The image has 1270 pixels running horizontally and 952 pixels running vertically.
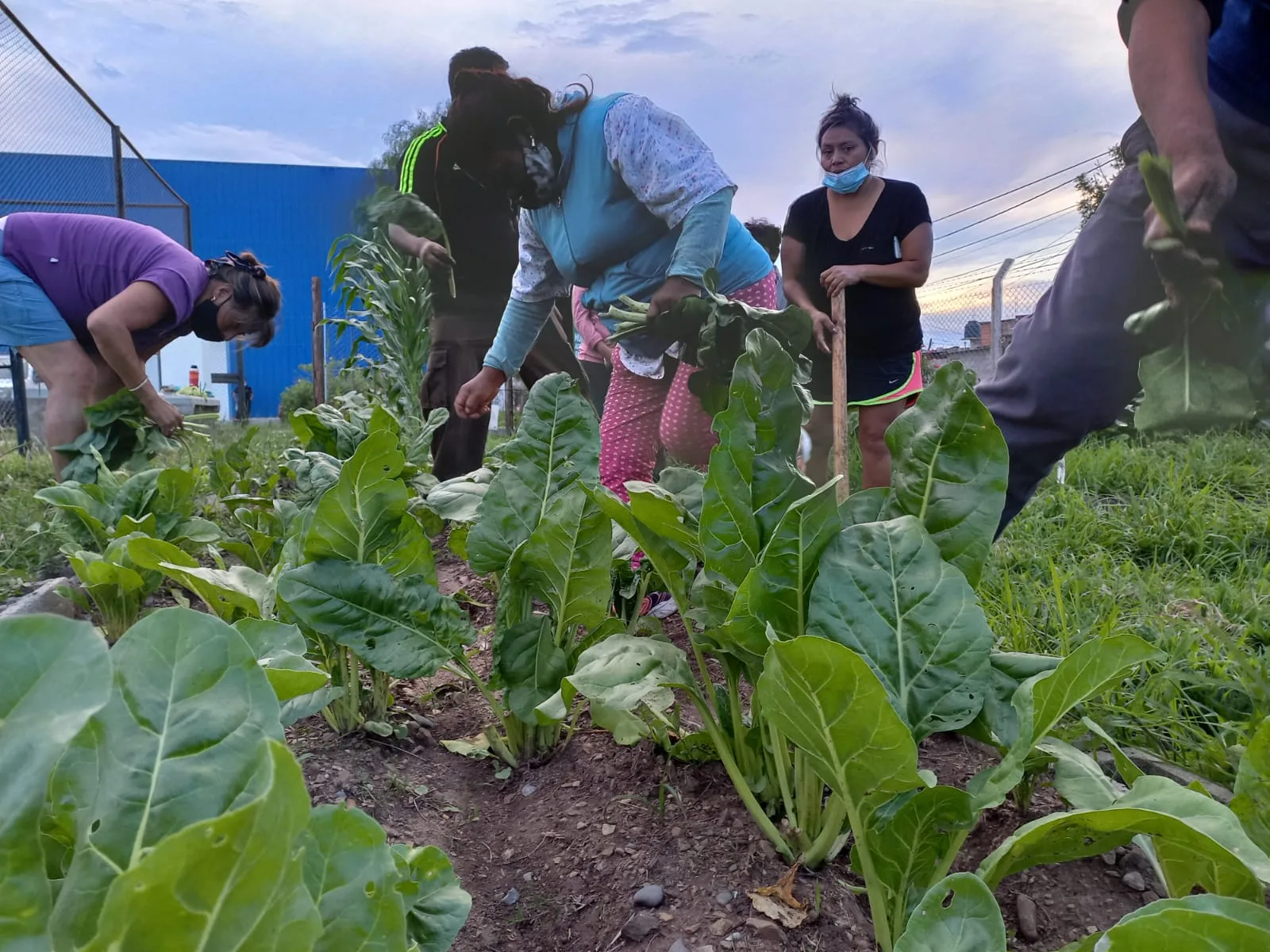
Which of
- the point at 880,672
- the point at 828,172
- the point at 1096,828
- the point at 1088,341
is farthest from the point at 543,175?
the point at 1096,828

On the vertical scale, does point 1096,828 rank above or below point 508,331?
below

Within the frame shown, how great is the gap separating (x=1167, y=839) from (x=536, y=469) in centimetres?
95

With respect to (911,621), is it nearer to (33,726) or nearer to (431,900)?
(431,900)

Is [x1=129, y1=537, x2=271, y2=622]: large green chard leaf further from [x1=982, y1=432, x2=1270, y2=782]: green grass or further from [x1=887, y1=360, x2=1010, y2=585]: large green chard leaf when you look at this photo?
[x1=982, y1=432, x2=1270, y2=782]: green grass

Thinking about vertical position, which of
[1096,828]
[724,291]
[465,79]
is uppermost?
[465,79]

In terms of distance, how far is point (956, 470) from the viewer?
3.13 ft

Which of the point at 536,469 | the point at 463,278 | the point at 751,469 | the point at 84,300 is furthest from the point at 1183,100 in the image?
the point at 84,300

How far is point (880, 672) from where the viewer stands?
87 cm

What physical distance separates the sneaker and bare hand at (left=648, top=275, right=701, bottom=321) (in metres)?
0.78

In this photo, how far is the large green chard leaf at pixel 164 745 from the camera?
48cm

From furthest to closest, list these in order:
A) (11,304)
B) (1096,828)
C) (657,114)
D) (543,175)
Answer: (11,304)
(543,175)
(657,114)
(1096,828)

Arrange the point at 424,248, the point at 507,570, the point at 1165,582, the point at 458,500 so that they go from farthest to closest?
the point at 424,248, the point at 1165,582, the point at 458,500, the point at 507,570

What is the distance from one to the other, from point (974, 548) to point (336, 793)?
97 centimetres

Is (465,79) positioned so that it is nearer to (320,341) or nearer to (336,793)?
(336,793)
